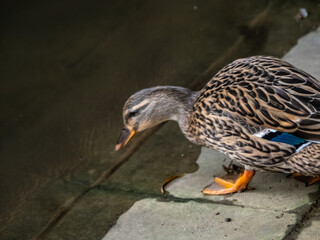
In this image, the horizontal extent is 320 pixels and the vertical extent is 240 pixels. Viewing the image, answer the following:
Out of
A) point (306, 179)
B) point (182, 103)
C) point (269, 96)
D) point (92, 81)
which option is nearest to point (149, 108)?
point (182, 103)

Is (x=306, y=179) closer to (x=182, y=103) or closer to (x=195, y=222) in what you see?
(x=195, y=222)

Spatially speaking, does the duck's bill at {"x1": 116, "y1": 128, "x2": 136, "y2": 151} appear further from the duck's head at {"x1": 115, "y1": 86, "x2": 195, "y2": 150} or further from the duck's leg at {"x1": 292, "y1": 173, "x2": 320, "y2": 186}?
the duck's leg at {"x1": 292, "y1": 173, "x2": 320, "y2": 186}

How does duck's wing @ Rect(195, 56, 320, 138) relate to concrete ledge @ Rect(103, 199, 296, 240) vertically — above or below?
above

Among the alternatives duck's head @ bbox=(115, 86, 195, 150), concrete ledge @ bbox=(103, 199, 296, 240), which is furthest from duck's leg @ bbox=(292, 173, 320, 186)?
duck's head @ bbox=(115, 86, 195, 150)

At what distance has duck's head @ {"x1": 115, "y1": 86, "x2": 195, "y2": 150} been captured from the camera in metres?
4.34

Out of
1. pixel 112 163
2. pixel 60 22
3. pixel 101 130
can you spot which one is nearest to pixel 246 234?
pixel 112 163

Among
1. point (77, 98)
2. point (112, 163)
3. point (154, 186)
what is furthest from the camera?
point (77, 98)

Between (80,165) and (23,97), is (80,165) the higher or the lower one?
the lower one

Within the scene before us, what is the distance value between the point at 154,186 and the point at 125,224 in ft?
1.56

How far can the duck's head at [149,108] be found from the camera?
14.3ft

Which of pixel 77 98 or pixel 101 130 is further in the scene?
pixel 77 98

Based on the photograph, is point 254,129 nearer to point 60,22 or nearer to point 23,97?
point 23,97

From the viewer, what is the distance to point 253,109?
151 inches

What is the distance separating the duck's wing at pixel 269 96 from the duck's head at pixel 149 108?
0.33 meters
